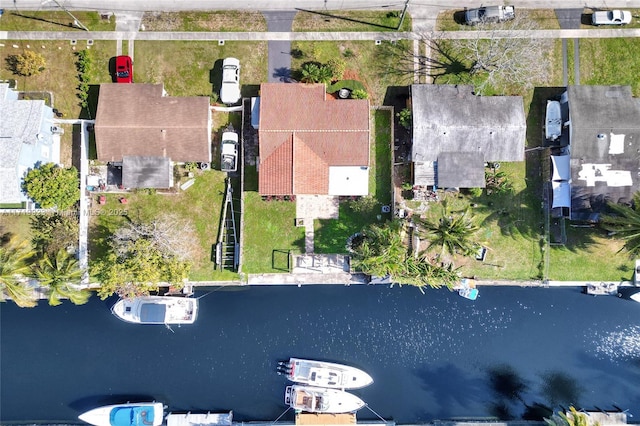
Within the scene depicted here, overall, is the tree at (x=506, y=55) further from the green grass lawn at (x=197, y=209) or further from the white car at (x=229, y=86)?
the green grass lawn at (x=197, y=209)

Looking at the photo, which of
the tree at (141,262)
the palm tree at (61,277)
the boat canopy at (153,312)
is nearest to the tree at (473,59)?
the tree at (141,262)

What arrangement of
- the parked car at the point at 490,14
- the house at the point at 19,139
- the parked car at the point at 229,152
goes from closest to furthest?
the house at the point at 19,139, the parked car at the point at 229,152, the parked car at the point at 490,14

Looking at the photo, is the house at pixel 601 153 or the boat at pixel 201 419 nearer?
the house at pixel 601 153

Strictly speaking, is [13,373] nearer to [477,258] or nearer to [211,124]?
[211,124]

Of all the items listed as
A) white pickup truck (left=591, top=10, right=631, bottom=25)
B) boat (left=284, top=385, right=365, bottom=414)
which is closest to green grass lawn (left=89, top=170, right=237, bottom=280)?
boat (left=284, top=385, right=365, bottom=414)

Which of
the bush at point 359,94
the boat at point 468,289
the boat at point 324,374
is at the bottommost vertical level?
the boat at point 324,374

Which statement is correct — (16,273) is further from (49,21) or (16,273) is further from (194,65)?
(194,65)
